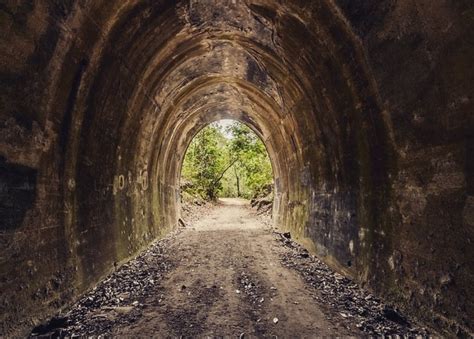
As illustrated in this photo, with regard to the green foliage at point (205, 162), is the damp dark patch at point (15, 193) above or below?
below

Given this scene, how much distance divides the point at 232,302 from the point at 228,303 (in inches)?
3.0

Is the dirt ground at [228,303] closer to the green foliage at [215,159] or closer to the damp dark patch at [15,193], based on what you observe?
the damp dark patch at [15,193]

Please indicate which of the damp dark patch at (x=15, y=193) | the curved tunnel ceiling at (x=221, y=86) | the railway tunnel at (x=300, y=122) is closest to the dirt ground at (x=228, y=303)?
the railway tunnel at (x=300, y=122)

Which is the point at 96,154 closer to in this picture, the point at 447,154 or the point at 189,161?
the point at 447,154

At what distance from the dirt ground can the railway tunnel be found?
1.07ft

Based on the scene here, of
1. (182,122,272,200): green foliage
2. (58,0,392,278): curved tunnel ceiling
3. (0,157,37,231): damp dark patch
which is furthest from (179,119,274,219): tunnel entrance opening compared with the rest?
(0,157,37,231): damp dark patch

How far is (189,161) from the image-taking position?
28812mm

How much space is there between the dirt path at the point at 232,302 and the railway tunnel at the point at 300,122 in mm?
1165

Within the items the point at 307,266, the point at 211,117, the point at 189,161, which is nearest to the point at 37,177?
the point at 307,266

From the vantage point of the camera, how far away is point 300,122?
7984 millimetres

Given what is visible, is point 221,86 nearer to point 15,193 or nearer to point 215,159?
point 15,193

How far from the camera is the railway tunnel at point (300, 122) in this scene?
305 cm

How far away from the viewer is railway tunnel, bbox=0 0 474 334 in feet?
10.0

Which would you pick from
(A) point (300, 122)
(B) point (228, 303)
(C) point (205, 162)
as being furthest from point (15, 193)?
(C) point (205, 162)
